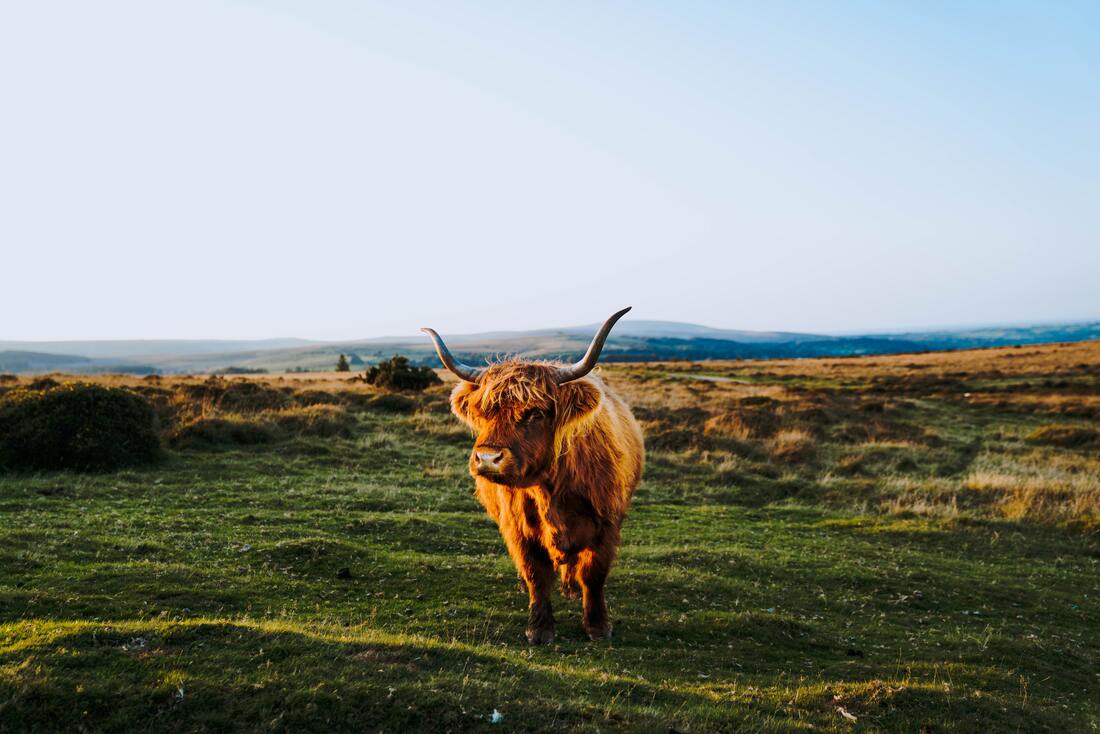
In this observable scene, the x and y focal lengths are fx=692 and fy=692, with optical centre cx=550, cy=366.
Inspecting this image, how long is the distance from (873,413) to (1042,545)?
17519mm

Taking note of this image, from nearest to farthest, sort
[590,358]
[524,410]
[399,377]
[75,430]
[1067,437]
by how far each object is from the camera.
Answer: [524,410], [590,358], [75,430], [1067,437], [399,377]

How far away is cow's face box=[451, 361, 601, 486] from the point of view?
5805 mm

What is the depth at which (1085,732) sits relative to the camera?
18.0 ft

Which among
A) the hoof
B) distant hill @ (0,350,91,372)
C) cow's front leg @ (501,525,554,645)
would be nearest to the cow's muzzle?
cow's front leg @ (501,525,554,645)

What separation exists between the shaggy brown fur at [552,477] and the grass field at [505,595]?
0.59 m

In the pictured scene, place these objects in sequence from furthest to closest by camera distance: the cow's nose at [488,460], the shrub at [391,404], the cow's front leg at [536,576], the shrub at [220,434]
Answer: the shrub at [391,404] → the shrub at [220,434] → the cow's front leg at [536,576] → the cow's nose at [488,460]

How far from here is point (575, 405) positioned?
21.6ft

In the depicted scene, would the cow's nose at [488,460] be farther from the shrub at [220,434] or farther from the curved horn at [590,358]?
the shrub at [220,434]

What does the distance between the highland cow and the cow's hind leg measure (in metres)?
0.01

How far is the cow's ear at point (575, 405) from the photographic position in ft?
21.5

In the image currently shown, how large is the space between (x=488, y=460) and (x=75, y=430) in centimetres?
1219

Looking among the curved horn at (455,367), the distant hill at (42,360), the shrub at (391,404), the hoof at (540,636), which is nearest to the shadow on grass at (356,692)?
the hoof at (540,636)

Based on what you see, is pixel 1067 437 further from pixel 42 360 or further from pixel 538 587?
pixel 42 360

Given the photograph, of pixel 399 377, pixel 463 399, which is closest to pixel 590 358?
pixel 463 399
